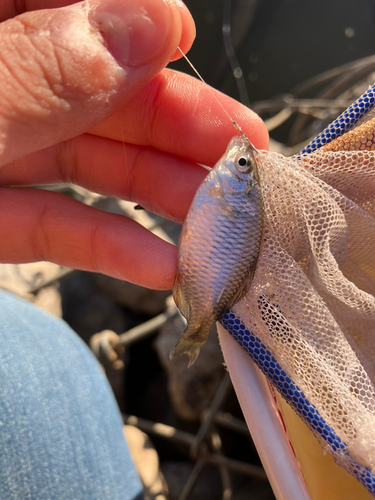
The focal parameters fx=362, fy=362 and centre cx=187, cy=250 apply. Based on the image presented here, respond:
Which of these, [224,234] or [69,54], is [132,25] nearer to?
[69,54]

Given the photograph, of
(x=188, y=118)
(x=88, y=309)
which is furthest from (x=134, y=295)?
(x=188, y=118)

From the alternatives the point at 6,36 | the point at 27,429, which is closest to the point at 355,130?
the point at 6,36

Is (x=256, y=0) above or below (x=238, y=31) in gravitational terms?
above

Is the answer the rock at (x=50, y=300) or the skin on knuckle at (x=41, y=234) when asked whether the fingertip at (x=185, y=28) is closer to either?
the skin on knuckle at (x=41, y=234)

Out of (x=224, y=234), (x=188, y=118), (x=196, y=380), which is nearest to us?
(x=224, y=234)

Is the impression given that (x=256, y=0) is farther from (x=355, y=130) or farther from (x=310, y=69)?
(x=355, y=130)

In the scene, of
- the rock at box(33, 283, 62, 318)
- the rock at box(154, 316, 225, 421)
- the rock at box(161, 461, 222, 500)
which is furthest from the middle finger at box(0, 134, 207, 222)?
the rock at box(161, 461, 222, 500)
